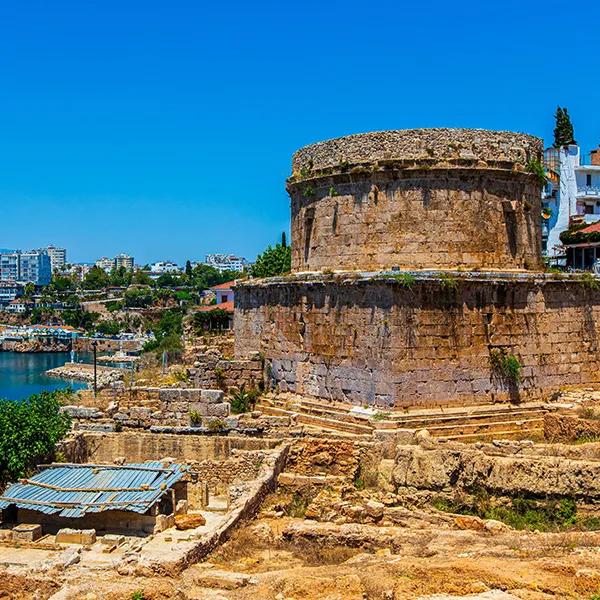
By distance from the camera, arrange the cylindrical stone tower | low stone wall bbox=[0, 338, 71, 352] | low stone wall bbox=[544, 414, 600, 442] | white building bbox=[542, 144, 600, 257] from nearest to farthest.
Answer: low stone wall bbox=[544, 414, 600, 442]
the cylindrical stone tower
white building bbox=[542, 144, 600, 257]
low stone wall bbox=[0, 338, 71, 352]

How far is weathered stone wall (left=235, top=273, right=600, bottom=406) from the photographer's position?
58.0ft

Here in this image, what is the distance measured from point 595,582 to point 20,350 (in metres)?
111

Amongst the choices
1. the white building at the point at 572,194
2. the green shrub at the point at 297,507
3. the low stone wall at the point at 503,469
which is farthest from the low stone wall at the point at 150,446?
the white building at the point at 572,194

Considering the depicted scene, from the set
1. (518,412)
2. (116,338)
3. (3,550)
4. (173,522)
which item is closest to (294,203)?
(518,412)

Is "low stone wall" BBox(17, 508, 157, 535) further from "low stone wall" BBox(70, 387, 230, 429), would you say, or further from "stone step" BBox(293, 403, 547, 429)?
"stone step" BBox(293, 403, 547, 429)

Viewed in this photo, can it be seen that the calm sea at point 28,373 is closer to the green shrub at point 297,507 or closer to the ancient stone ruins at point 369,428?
the ancient stone ruins at point 369,428

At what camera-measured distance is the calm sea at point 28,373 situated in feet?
232

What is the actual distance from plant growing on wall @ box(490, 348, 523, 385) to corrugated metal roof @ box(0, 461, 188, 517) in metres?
7.41

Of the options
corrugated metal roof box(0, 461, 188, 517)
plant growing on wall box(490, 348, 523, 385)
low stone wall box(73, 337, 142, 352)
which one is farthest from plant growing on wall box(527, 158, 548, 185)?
low stone wall box(73, 337, 142, 352)

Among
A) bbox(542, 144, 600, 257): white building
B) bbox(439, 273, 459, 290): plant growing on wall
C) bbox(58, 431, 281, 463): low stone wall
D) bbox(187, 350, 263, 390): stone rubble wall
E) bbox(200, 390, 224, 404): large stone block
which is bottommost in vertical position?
bbox(58, 431, 281, 463): low stone wall

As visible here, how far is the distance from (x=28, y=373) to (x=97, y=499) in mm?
76532

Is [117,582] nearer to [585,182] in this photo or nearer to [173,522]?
[173,522]

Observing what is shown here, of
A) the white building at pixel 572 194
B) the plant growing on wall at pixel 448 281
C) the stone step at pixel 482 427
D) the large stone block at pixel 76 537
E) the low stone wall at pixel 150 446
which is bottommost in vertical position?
the large stone block at pixel 76 537

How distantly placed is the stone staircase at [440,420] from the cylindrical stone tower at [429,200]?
3.59 m
